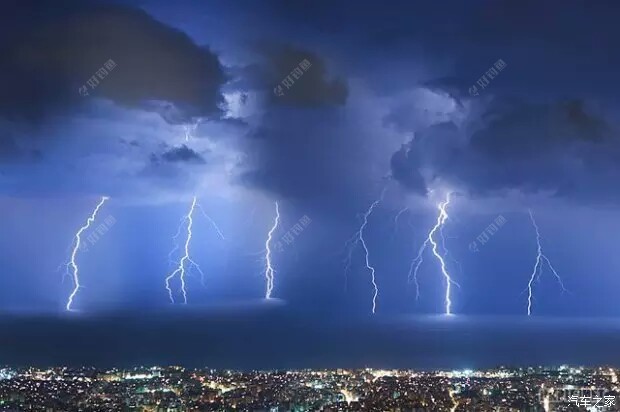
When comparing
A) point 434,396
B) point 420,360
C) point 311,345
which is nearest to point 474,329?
point 311,345

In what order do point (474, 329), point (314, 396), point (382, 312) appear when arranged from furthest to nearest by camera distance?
point (382, 312)
point (474, 329)
point (314, 396)

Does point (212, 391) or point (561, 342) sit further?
point (561, 342)

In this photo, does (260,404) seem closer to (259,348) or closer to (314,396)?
(314,396)

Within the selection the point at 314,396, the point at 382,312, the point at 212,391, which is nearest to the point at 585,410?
the point at 314,396

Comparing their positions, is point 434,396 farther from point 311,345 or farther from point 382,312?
point 382,312

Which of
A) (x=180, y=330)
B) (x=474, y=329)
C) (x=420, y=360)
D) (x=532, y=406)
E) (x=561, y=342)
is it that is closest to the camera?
(x=532, y=406)

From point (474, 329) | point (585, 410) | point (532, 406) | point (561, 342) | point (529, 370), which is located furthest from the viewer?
point (474, 329)
